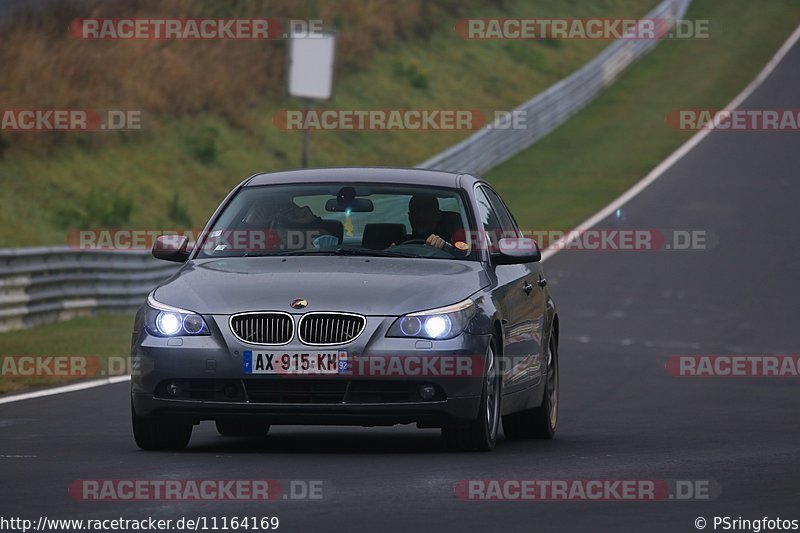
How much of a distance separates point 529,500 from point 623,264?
908 inches

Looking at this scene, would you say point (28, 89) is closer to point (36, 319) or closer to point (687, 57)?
point (36, 319)

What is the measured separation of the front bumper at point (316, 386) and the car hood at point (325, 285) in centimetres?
12

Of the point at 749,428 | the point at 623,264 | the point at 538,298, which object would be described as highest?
the point at 538,298

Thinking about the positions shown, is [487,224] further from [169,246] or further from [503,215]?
[169,246]

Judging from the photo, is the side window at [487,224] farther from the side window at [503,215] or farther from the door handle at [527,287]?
the door handle at [527,287]

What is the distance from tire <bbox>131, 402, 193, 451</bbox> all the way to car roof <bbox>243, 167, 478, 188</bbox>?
5.83 ft

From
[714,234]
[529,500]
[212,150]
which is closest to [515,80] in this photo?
[212,150]

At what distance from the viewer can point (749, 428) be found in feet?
41.9

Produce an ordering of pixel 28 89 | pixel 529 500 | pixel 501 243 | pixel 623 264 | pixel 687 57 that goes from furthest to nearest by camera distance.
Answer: pixel 687 57, pixel 28 89, pixel 623 264, pixel 501 243, pixel 529 500
